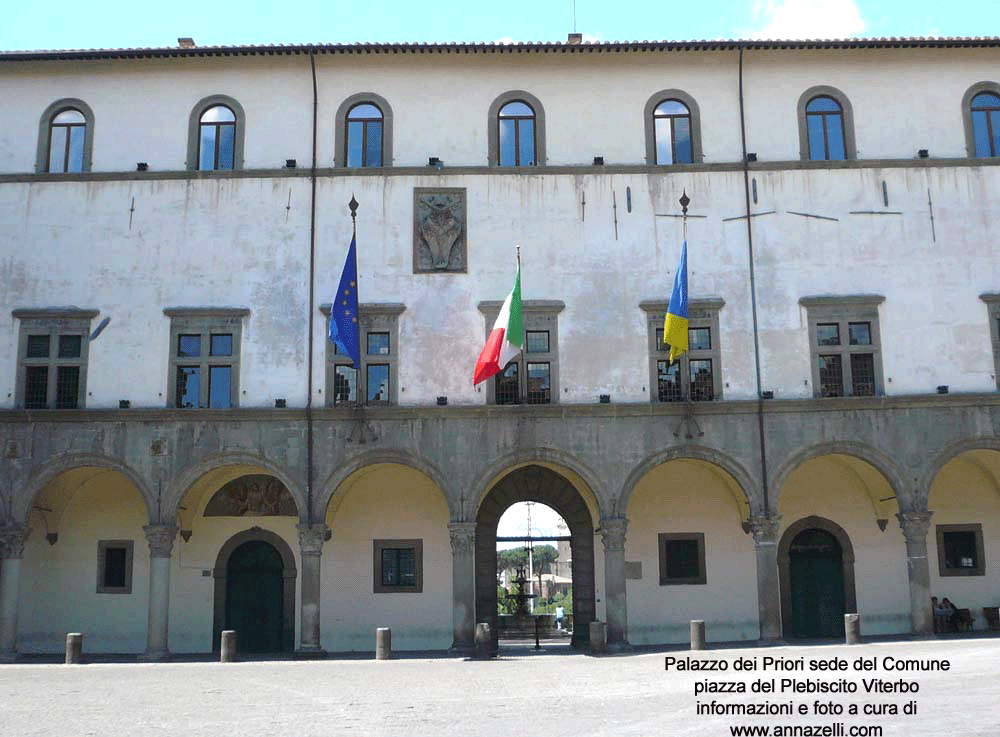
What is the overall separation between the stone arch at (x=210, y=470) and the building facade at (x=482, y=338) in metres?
0.07

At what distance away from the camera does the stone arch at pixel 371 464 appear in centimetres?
2244

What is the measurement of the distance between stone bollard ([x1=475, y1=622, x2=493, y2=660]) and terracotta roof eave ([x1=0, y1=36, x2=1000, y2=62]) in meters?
11.8

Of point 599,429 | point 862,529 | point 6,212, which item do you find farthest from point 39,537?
point 862,529

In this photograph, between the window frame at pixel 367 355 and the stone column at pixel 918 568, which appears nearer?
the stone column at pixel 918 568

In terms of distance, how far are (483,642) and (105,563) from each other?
28.8 feet

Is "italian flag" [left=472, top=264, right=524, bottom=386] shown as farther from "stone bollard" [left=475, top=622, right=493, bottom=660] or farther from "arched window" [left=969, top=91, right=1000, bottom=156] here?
"arched window" [left=969, top=91, right=1000, bottom=156]

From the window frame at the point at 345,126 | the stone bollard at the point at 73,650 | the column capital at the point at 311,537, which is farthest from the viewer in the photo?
the window frame at the point at 345,126

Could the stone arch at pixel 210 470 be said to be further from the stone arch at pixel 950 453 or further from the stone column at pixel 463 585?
the stone arch at pixel 950 453

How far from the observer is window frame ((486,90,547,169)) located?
23891 mm

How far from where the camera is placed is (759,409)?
22766 mm

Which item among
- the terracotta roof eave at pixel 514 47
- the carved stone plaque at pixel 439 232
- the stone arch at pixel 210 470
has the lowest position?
the stone arch at pixel 210 470

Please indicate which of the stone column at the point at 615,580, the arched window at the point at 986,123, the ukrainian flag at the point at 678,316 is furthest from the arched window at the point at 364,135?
the arched window at the point at 986,123

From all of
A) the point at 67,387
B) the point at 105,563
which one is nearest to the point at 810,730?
the point at 67,387

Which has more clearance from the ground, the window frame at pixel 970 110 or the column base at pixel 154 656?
the window frame at pixel 970 110
